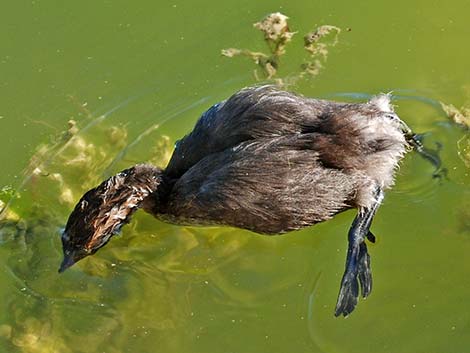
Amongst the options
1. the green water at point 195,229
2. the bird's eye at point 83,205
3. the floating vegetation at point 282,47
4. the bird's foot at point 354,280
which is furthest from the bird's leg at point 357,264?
the bird's eye at point 83,205

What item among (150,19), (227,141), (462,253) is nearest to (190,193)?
(227,141)

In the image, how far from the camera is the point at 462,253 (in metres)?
5.51

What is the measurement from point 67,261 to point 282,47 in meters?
2.40

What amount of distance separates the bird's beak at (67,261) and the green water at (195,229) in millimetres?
186

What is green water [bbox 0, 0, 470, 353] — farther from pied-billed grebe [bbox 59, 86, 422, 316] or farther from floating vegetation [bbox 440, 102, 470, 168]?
pied-billed grebe [bbox 59, 86, 422, 316]

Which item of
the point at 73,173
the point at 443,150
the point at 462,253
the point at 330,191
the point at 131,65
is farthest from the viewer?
the point at 131,65

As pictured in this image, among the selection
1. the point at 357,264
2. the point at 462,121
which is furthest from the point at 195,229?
the point at 462,121

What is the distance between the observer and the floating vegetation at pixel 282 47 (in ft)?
21.8

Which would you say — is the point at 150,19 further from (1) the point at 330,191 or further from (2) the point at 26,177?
(1) the point at 330,191

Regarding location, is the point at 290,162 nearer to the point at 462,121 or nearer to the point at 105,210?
the point at 105,210

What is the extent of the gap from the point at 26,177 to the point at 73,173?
35 cm

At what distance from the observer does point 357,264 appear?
5.17 metres

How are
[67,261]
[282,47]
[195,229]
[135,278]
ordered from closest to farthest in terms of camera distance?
[67,261]
[135,278]
[195,229]
[282,47]

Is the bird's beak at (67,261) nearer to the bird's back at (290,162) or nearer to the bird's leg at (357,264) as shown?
the bird's back at (290,162)
